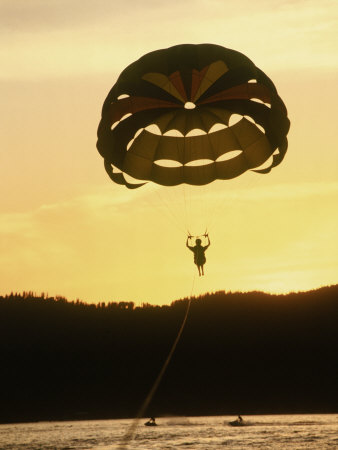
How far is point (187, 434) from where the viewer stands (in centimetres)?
6384

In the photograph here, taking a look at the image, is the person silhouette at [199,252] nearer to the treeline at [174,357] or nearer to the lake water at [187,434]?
the lake water at [187,434]

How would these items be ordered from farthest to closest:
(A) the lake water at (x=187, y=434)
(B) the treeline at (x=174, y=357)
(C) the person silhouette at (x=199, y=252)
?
(B) the treeline at (x=174, y=357)
(A) the lake water at (x=187, y=434)
(C) the person silhouette at (x=199, y=252)

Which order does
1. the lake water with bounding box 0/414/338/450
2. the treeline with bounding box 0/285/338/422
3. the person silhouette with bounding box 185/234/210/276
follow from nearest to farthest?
the person silhouette with bounding box 185/234/210/276, the lake water with bounding box 0/414/338/450, the treeline with bounding box 0/285/338/422

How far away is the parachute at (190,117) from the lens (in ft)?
108

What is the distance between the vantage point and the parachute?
3300 centimetres

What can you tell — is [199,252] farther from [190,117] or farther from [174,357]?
[174,357]

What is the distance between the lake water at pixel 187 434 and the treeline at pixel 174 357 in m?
8.93

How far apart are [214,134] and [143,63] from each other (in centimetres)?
380

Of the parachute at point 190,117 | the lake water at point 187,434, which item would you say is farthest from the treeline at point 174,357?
the parachute at point 190,117

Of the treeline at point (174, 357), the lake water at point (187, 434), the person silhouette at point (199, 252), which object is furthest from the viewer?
the treeline at point (174, 357)

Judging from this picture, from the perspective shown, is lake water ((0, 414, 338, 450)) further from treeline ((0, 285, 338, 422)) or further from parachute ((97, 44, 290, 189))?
parachute ((97, 44, 290, 189))

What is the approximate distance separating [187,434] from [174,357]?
37.5 m

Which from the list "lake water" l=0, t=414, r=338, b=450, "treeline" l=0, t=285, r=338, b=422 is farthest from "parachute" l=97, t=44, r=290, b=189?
"treeline" l=0, t=285, r=338, b=422

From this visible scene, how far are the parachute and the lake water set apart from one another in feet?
74.5
